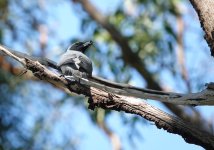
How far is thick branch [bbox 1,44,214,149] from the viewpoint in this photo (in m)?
2.69

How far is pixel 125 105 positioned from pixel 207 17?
591 millimetres

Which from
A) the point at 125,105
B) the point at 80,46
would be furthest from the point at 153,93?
the point at 80,46

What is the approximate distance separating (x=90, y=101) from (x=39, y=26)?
5.12 metres

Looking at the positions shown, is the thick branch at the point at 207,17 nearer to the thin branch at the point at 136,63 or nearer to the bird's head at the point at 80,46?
the bird's head at the point at 80,46

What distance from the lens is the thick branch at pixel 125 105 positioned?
106 inches

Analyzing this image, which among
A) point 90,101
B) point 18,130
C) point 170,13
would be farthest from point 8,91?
point 90,101

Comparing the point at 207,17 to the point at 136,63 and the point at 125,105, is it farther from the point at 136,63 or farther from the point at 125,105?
the point at 136,63

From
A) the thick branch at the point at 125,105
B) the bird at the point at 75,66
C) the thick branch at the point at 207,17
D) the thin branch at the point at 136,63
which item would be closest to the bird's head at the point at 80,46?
the bird at the point at 75,66

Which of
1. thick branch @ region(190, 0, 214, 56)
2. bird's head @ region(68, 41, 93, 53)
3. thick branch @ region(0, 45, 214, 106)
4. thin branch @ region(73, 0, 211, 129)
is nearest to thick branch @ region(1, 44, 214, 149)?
thick branch @ region(0, 45, 214, 106)

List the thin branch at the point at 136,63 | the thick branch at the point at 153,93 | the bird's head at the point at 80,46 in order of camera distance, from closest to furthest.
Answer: the thick branch at the point at 153,93, the bird's head at the point at 80,46, the thin branch at the point at 136,63

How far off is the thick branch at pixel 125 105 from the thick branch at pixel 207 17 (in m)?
0.39

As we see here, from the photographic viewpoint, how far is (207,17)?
2799 millimetres

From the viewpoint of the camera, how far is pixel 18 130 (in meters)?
6.51

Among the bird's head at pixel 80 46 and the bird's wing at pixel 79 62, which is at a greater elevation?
the bird's head at pixel 80 46
